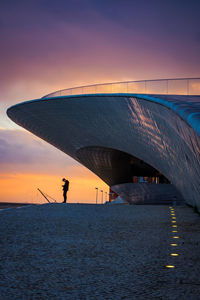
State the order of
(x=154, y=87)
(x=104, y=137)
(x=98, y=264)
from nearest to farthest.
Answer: (x=98, y=264)
(x=154, y=87)
(x=104, y=137)

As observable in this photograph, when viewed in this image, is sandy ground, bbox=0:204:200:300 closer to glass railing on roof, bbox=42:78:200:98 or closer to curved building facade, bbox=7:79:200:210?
curved building facade, bbox=7:79:200:210

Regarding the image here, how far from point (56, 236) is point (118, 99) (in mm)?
12916

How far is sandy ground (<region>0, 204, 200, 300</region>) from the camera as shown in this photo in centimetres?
371

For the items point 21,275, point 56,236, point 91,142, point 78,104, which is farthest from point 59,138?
point 21,275

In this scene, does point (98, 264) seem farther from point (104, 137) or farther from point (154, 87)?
point (104, 137)

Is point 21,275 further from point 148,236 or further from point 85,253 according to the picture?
point 148,236

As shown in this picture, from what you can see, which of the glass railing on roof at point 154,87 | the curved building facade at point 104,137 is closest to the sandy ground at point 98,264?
the curved building facade at point 104,137

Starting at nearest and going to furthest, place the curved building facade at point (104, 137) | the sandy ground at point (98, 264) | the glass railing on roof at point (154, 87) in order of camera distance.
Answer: the sandy ground at point (98, 264) < the glass railing on roof at point (154, 87) < the curved building facade at point (104, 137)

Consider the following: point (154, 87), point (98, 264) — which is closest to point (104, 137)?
point (154, 87)

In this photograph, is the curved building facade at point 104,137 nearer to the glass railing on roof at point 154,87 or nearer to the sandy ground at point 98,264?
the glass railing on roof at point 154,87

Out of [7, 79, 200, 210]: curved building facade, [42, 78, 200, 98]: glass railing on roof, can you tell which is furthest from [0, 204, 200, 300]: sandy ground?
[42, 78, 200, 98]: glass railing on roof

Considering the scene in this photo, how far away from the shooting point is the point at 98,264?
4934 mm

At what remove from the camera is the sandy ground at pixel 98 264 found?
371 centimetres

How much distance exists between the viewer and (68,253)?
18.5ft
